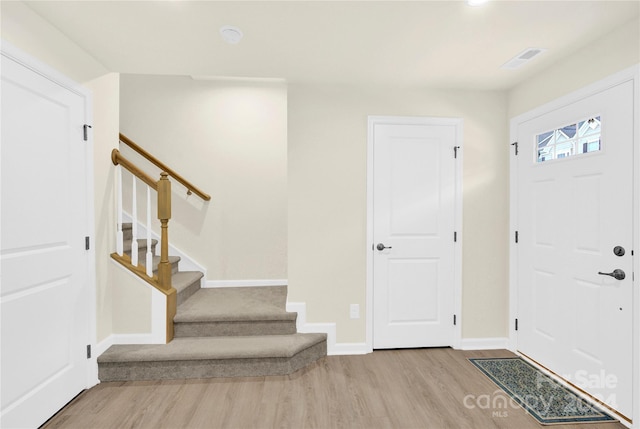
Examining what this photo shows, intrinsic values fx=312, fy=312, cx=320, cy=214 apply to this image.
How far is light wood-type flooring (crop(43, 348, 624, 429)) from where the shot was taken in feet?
6.36

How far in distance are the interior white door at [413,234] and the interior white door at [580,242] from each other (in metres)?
0.63

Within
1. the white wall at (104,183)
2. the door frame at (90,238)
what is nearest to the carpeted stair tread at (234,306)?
the white wall at (104,183)

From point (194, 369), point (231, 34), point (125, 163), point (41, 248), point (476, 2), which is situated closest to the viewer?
point (476, 2)

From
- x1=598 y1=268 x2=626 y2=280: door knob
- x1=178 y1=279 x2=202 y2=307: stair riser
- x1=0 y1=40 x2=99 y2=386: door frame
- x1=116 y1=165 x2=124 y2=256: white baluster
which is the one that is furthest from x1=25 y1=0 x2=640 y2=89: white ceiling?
x1=178 y1=279 x2=202 y2=307: stair riser

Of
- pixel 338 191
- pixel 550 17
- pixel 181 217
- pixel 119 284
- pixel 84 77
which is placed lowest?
pixel 119 284

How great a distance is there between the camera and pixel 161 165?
140 inches

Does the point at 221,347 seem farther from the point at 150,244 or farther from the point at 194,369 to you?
the point at 150,244

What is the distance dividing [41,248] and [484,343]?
11.8ft

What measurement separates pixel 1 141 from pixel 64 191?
48 centimetres

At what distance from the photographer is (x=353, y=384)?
7.77 ft

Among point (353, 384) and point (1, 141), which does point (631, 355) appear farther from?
point (1, 141)

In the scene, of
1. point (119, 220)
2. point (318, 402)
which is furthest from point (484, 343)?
point (119, 220)

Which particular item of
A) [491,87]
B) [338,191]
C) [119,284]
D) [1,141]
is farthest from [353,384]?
[491,87]

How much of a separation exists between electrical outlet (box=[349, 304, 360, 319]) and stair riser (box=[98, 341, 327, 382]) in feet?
2.20
